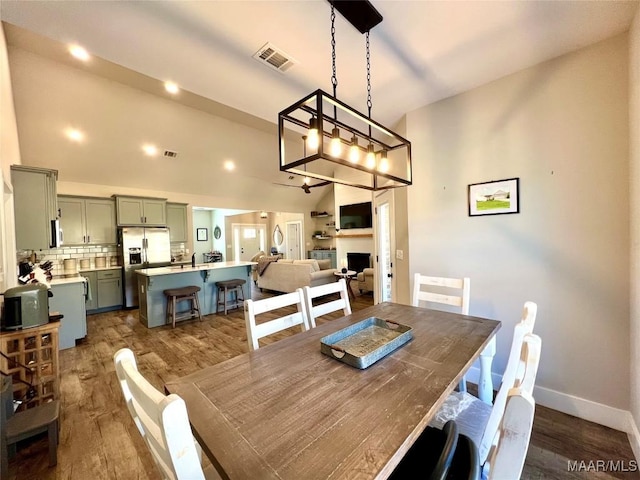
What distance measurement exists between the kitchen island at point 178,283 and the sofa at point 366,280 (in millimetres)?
2602

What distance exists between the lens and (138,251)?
5621 millimetres

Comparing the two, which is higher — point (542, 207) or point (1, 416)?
point (542, 207)

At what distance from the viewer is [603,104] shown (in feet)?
6.05

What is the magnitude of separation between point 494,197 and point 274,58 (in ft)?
7.19

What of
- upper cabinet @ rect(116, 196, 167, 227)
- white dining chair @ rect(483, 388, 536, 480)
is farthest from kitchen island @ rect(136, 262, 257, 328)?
white dining chair @ rect(483, 388, 536, 480)

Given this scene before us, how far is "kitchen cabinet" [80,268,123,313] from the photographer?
16.8 feet

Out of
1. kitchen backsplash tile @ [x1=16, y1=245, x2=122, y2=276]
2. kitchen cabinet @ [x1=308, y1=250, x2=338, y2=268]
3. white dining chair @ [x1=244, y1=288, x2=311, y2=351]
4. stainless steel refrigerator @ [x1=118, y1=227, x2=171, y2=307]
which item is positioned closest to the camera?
white dining chair @ [x1=244, y1=288, x2=311, y2=351]

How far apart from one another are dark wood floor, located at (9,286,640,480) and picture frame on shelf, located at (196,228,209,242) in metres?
6.75

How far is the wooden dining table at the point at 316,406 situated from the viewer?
2.22 feet

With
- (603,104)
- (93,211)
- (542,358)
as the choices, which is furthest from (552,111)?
(93,211)

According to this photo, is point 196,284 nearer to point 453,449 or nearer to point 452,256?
point 452,256

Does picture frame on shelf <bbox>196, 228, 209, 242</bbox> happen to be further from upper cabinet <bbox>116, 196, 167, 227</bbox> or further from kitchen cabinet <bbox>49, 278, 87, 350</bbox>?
kitchen cabinet <bbox>49, 278, 87, 350</bbox>

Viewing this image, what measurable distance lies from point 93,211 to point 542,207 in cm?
723

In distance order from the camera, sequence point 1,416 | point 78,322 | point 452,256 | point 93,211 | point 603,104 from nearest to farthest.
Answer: point 1,416
point 603,104
point 452,256
point 78,322
point 93,211
